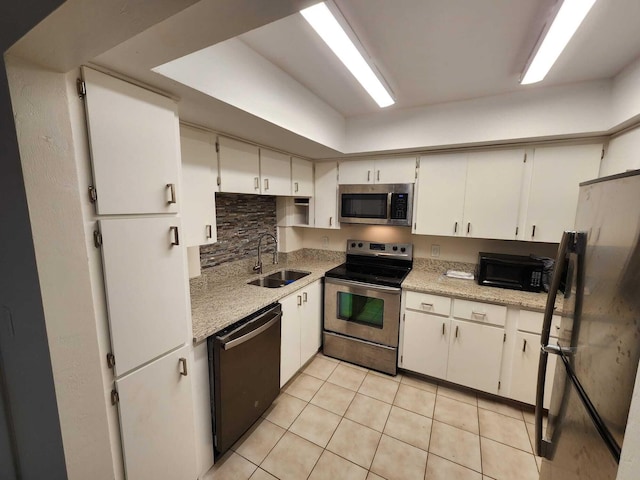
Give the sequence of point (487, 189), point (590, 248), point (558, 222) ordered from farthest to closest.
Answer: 1. point (487, 189)
2. point (558, 222)
3. point (590, 248)

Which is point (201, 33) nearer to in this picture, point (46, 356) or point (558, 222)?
point (46, 356)

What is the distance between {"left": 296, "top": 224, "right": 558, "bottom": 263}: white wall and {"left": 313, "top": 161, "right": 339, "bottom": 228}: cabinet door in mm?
265

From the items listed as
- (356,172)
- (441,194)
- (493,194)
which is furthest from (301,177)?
(493,194)

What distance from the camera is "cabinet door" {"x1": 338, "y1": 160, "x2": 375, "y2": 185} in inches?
106

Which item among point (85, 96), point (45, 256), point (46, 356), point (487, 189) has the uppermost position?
point (85, 96)

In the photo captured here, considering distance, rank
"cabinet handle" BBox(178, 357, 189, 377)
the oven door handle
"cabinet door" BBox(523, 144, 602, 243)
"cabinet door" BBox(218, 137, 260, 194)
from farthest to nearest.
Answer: the oven door handle, "cabinet door" BBox(523, 144, 602, 243), "cabinet door" BBox(218, 137, 260, 194), "cabinet handle" BBox(178, 357, 189, 377)

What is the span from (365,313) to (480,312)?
37.7 inches

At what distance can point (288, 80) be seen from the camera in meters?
1.73

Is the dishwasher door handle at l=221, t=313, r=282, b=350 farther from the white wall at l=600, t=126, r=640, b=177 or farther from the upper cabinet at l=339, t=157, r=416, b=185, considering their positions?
the white wall at l=600, t=126, r=640, b=177

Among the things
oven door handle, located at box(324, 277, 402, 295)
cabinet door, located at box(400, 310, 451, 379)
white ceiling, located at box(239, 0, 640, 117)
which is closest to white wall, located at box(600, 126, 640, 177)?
white ceiling, located at box(239, 0, 640, 117)

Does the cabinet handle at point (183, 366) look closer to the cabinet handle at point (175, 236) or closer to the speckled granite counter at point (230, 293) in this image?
the speckled granite counter at point (230, 293)

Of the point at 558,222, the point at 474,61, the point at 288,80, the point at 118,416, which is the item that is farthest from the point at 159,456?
the point at 558,222

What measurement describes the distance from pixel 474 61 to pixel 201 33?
61.0 inches

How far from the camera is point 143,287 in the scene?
1.15 meters
